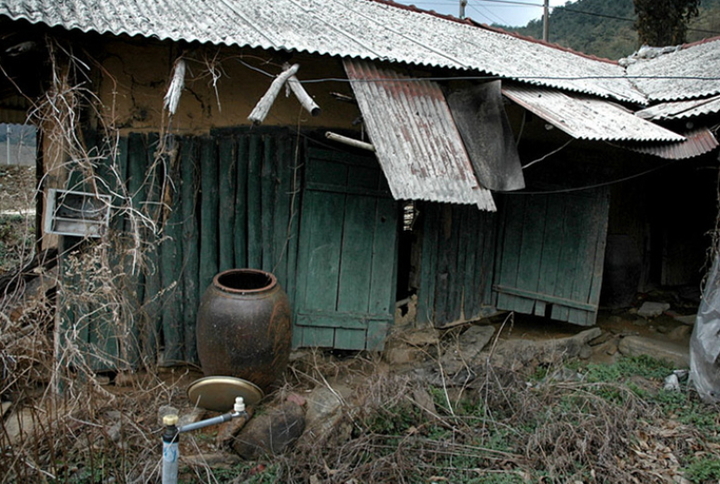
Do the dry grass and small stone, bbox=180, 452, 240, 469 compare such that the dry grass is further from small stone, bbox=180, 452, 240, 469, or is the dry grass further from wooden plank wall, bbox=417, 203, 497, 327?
wooden plank wall, bbox=417, 203, 497, 327

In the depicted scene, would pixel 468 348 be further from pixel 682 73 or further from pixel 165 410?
pixel 682 73

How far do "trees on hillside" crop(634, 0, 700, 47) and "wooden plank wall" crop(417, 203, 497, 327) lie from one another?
9002 mm

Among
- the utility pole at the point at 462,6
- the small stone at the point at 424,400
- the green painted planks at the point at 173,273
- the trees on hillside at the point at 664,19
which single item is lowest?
the small stone at the point at 424,400

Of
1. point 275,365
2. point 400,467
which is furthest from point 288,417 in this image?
point 400,467

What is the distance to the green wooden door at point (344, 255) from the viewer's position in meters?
4.82

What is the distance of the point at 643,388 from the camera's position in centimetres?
482

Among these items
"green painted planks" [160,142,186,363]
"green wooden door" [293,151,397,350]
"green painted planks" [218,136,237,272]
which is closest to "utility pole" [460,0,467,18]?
"green wooden door" [293,151,397,350]

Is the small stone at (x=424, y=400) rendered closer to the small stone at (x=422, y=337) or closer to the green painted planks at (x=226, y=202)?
the small stone at (x=422, y=337)

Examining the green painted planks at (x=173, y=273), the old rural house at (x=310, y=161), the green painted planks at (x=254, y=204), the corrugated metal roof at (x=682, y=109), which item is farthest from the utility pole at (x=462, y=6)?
the green painted planks at (x=173, y=273)

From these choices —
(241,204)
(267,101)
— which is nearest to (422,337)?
(241,204)

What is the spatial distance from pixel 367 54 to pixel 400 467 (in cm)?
332

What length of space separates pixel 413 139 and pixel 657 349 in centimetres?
367

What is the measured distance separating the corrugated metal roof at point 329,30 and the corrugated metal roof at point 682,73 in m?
0.28

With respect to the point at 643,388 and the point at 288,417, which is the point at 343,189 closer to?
the point at 288,417
